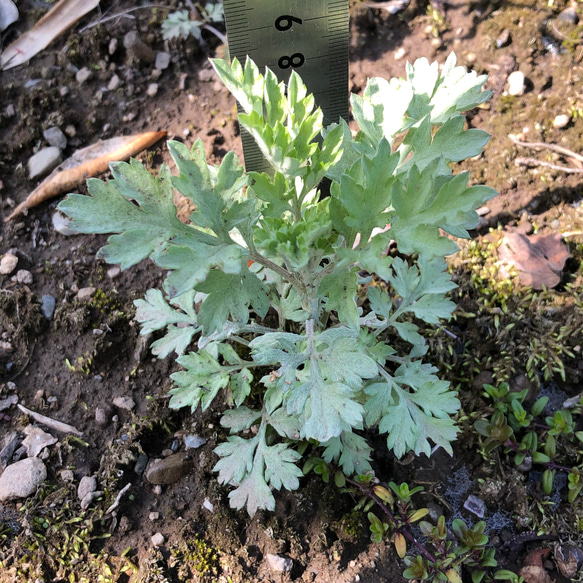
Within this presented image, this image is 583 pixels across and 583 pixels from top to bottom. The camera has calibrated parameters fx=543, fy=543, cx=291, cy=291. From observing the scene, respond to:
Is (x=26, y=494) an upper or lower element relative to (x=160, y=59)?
lower

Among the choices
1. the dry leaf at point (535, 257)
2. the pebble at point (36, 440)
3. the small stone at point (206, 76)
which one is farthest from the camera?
the small stone at point (206, 76)

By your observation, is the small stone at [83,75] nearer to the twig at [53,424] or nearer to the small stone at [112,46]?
the small stone at [112,46]

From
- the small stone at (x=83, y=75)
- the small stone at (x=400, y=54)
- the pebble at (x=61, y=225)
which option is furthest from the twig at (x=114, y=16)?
the small stone at (x=400, y=54)

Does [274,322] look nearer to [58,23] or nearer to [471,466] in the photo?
[471,466]

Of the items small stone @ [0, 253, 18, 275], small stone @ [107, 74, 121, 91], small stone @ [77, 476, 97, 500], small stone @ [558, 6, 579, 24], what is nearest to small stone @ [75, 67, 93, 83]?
small stone @ [107, 74, 121, 91]

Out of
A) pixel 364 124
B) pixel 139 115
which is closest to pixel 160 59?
pixel 139 115

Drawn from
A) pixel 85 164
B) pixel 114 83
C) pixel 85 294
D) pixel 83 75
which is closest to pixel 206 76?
pixel 114 83
